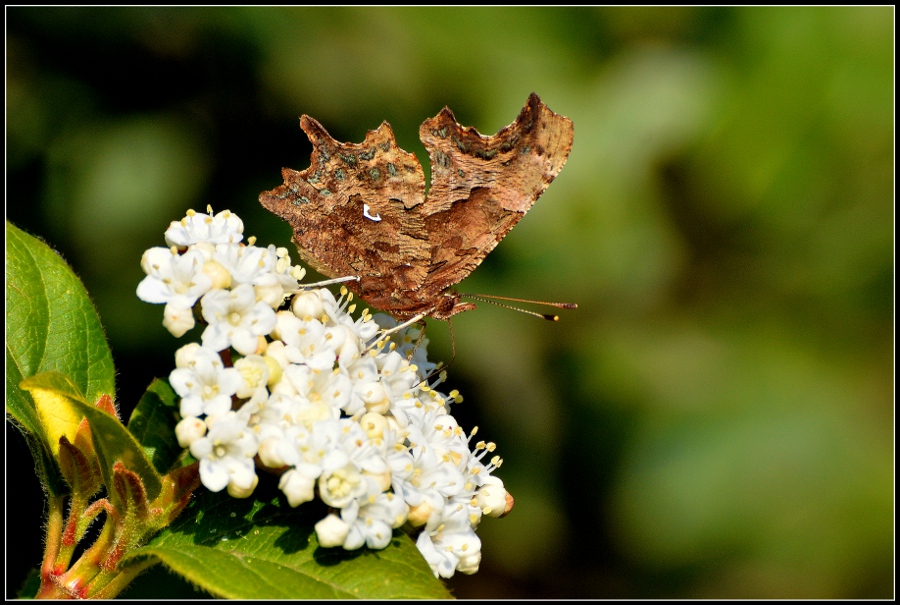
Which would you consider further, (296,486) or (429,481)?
(429,481)

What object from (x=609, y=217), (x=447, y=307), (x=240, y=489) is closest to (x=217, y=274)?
(x=240, y=489)

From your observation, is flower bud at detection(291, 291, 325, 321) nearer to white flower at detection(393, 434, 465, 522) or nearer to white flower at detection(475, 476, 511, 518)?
white flower at detection(393, 434, 465, 522)

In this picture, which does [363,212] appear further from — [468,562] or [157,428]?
[468,562]

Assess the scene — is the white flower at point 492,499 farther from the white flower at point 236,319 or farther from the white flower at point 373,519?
the white flower at point 236,319

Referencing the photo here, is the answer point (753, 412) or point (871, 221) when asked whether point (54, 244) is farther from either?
point (871, 221)

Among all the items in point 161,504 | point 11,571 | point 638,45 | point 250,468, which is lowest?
point 11,571

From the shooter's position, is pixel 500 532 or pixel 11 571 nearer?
pixel 11 571

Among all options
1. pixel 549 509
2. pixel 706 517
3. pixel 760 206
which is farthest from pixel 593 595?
pixel 760 206
